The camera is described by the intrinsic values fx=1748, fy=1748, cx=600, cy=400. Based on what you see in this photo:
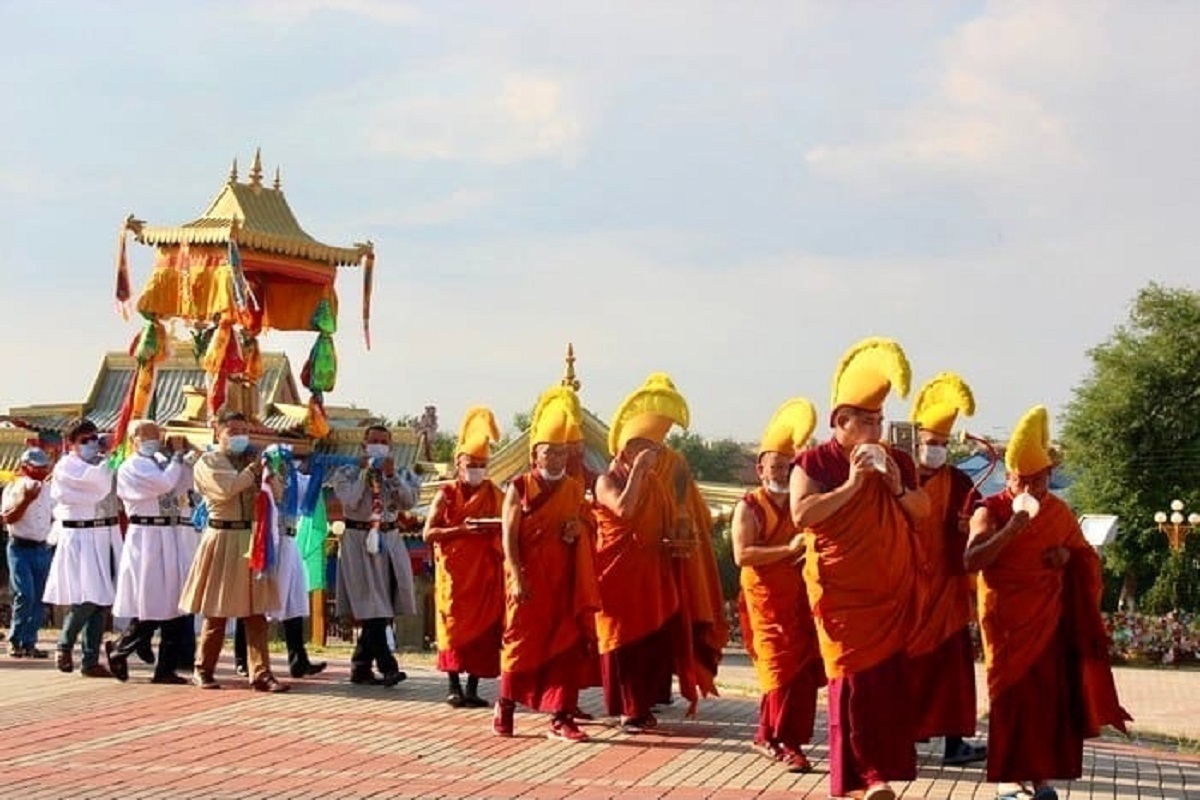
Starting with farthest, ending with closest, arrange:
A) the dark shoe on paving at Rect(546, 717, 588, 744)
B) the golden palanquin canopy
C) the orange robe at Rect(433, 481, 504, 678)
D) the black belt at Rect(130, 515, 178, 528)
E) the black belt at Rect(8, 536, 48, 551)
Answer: the golden palanquin canopy, the black belt at Rect(8, 536, 48, 551), the black belt at Rect(130, 515, 178, 528), the orange robe at Rect(433, 481, 504, 678), the dark shoe on paving at Rect(546, 717, 588, 744)

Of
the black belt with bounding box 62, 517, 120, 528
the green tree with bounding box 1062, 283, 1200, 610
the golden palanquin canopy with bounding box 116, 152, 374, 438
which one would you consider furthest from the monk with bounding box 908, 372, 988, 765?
the green tree with bounding box 1062, 283, 1200, 610

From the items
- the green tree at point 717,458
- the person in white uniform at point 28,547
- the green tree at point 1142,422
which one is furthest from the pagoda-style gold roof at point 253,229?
the green tree at point 717,458

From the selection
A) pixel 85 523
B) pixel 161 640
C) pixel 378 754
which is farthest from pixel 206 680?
pixel 378 754

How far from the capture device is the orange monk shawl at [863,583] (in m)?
7.74

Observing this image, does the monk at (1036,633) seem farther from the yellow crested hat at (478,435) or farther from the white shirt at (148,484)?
the white shirt at (148,484)

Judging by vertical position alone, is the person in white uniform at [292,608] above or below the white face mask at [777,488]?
below

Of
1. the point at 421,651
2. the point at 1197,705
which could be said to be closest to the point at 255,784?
the point at 421,651

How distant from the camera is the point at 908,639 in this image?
7906 millimetres

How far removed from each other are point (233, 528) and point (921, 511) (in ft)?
19.8

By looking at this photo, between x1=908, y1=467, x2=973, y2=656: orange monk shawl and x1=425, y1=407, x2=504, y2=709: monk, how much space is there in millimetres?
3282

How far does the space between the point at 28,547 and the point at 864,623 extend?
9.94m

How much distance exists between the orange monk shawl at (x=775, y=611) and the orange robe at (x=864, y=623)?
1.41 metres

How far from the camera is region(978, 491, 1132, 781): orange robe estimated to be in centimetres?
801

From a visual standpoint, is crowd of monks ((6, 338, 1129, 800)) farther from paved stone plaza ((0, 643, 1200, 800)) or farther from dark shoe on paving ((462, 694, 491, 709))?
paved stone plaza ((0, 643, 1200, 800))
